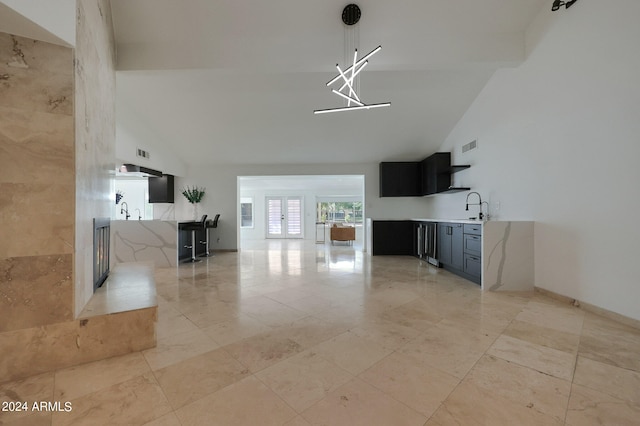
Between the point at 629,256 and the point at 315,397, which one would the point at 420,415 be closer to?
the point at 315,397

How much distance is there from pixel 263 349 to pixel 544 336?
7.54ft

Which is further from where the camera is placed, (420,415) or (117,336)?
(117,336)

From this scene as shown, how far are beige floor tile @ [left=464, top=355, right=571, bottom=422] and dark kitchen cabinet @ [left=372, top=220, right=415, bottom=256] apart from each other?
4.61 meters

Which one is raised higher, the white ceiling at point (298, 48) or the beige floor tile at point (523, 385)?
the white ceiling at point (298, 48)

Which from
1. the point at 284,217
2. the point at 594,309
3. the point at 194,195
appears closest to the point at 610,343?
the point at 594,309

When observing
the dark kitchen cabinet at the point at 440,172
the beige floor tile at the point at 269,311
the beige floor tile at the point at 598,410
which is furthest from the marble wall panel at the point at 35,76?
the dark kitchen cabinet at the point at 440,172

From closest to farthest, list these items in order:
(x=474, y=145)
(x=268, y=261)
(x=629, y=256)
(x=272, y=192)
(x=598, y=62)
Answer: (x=629, y=256), (x=598, y=62), (x=474, y=145), (x=268, y=261), (x=272, y=192)

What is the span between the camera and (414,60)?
3.08 metres

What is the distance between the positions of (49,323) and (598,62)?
5113 mm

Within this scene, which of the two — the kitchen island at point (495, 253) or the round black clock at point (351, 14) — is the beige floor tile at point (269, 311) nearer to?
the kitchen island at point (495, 253)

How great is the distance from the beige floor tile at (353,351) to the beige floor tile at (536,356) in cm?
82

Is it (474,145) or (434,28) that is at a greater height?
(434,28)

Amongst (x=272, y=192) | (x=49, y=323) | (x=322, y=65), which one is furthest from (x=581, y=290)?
(x=272, y=192)

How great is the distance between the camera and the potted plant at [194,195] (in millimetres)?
6703
